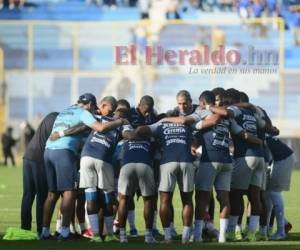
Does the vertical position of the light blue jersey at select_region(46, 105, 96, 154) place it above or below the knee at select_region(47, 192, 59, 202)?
above

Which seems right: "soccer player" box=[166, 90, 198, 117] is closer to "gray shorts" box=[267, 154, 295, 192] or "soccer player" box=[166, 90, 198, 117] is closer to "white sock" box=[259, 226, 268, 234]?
"gray shorts" box=[267, 154, 295, 192]

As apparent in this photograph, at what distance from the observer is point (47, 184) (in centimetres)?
1548

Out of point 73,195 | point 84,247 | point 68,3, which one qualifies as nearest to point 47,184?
point 73,195

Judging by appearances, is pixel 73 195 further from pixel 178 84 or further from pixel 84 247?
pixel 178 84

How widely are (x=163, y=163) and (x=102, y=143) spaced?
87 centimetres

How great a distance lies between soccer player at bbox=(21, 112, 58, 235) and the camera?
15477mm

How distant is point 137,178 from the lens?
48.8 feet

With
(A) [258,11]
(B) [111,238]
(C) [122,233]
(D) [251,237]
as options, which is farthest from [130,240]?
(A) [258,11]

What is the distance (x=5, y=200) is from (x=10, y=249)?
1041 centimetres

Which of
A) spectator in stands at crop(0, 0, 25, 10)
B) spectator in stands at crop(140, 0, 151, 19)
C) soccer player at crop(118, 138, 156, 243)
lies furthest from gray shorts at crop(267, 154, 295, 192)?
spectator in stands at crop(0, 0, 25, 10)

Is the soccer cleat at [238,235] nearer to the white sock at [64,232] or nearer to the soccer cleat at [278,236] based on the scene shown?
the soccer cleat at [278,236]

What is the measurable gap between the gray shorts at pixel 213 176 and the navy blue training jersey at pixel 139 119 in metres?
1.21

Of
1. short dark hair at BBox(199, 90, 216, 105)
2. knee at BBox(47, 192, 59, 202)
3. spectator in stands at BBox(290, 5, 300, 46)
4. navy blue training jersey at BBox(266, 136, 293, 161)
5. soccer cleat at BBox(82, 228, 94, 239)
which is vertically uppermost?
spectator in stands at BBox(290, 5, 300, 46)

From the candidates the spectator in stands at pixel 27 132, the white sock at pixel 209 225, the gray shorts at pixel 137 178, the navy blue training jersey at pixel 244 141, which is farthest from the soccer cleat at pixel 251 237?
the spectator in stands at pixel 27 132
